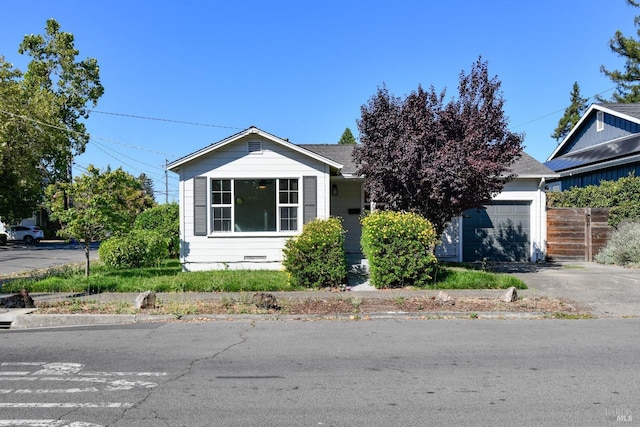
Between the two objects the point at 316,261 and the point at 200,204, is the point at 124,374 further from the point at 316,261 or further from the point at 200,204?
the point at 200,204

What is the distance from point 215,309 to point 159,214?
32.7 feet

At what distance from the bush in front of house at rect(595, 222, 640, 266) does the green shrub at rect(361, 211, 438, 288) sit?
25.6 feet

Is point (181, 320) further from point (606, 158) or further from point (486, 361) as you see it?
point (606, 158)

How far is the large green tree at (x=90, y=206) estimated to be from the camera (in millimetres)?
12180

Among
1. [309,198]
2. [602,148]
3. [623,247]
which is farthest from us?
[602,148]


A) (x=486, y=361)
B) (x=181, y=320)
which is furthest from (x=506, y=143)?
(x=181, y=320)

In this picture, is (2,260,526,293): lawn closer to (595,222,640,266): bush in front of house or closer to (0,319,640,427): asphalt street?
(0,319,640,427): asphalt street

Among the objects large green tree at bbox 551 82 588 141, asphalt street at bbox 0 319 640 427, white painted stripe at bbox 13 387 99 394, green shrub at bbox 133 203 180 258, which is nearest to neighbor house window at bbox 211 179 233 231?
green shrub at bbox 133 203 180 258

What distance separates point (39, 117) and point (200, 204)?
21.1 m

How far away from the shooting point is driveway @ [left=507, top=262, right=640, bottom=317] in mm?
9959

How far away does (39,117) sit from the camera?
97.2 feet

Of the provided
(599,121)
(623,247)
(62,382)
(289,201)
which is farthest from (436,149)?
(599,121)

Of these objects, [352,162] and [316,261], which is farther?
[352,162]

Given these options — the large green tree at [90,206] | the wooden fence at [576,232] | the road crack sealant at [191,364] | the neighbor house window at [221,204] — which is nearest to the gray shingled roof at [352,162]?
the wooden fence at [576,232]
